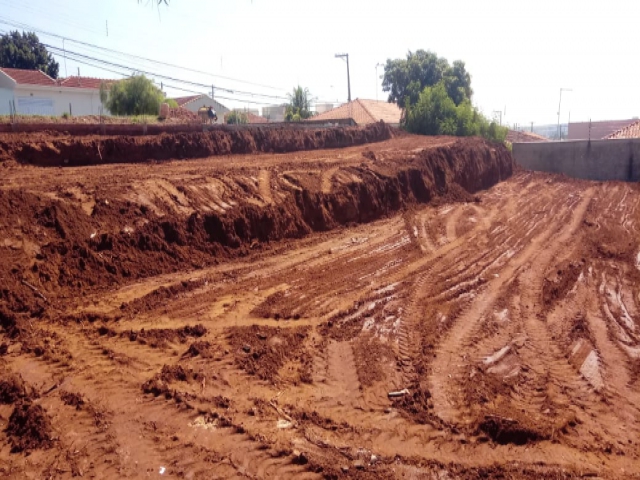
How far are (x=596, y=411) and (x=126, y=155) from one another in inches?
547

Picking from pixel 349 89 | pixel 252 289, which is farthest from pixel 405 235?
pixel 349 89

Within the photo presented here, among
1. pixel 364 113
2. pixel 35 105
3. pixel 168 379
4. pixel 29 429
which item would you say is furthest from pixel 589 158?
pixel 35 105

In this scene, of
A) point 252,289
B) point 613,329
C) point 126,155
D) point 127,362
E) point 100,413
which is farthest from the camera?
point 126,155

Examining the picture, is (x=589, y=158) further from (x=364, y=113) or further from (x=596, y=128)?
(x=596, y=128)

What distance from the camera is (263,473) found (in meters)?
4.63

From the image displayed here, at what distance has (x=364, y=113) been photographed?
41406 mm

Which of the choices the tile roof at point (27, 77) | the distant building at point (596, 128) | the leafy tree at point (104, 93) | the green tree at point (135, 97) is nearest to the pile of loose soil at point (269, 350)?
the green tree at point (135, 97)

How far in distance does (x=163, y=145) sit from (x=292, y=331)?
11.0 m

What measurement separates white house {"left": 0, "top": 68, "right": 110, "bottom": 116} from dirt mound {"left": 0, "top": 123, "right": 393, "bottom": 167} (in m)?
16.2

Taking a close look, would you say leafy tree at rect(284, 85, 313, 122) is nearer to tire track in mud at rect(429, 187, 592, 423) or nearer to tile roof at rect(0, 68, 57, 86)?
tile roof at rect(0, 68, 57, 86)

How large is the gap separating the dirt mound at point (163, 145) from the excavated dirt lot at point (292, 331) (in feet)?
0.37

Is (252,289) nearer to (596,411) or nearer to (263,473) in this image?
(263,473)

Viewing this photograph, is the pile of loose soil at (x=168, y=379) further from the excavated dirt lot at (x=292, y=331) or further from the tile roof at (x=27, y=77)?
the tile roof at (x=27, y=77)

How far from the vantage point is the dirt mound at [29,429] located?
194 inches
